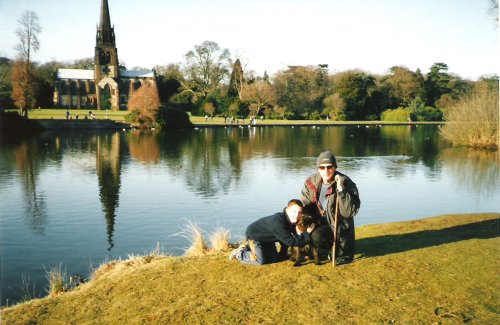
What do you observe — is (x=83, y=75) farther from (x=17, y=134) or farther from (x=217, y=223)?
(x=217, y=223)

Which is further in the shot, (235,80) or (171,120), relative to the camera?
(235,80)

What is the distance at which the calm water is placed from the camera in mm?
11102

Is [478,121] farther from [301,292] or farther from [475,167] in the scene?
[301,292]

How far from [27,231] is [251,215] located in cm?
657

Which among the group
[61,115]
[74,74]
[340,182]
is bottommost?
[340,182]

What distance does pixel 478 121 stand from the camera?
32625mm

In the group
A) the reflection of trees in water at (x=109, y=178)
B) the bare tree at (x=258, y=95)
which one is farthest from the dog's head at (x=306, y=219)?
the bare tree at (x=258, y=95)

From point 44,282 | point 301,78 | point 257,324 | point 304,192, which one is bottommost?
point 44,282

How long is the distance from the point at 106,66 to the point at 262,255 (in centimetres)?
8899

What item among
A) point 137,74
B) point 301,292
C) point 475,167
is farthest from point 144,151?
point 137,74

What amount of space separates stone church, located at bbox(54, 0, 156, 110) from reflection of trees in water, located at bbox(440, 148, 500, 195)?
66368 mm

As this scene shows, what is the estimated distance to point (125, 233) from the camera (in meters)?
12.1

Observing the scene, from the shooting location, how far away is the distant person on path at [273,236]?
610 cm

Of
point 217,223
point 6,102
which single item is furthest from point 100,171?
point 6,102
